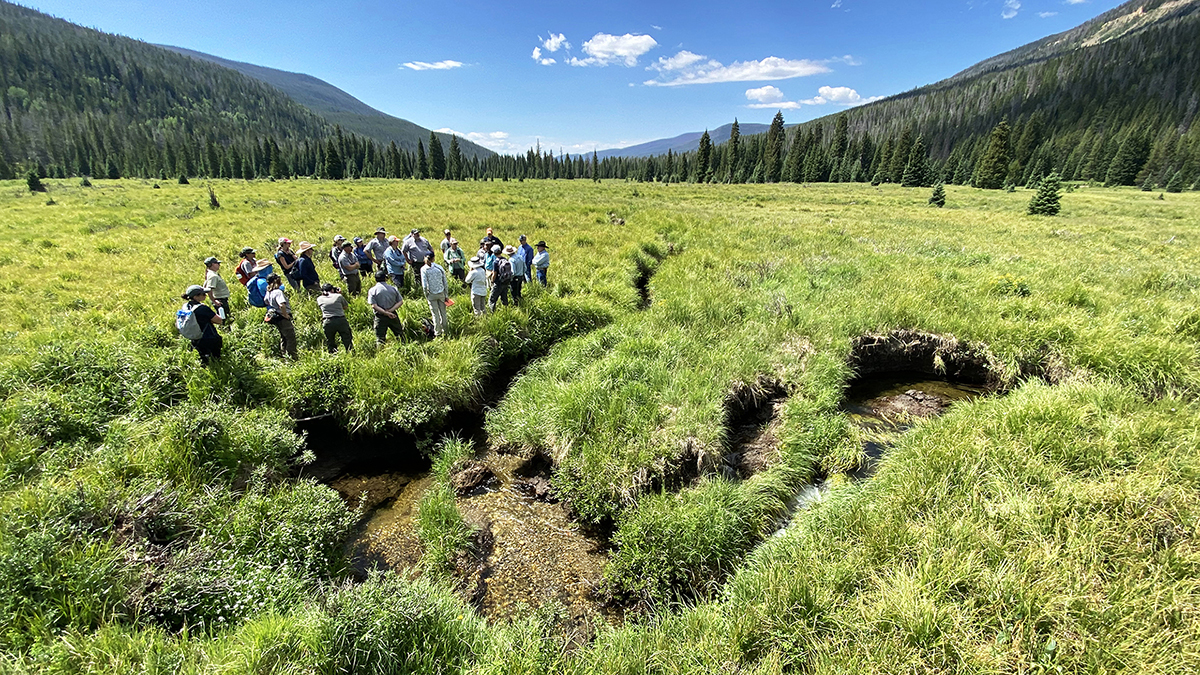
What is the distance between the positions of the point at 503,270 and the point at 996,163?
80589 mm

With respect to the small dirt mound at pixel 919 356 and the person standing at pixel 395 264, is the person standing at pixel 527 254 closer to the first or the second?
the person standing at pixel 395 264

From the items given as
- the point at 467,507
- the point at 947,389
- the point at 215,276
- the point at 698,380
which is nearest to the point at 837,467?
the point at 698,380

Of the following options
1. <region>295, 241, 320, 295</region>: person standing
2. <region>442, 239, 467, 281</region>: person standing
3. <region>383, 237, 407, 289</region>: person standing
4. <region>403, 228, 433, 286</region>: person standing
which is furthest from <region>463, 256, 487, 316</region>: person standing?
<region>295, 241, 320, 295</region>: person standing

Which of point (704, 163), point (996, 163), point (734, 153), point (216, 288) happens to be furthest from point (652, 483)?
point (734, 153)

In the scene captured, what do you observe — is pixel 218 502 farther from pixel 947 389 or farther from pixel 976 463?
pixel 947 389

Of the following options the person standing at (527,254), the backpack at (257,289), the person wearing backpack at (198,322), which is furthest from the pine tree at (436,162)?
the person wearing backpack at (198,322)

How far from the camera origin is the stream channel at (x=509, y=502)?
5137 mm

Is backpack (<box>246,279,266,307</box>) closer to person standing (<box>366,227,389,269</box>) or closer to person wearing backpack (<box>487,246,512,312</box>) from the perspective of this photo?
person standing (<box>366,227,389,269</box>)

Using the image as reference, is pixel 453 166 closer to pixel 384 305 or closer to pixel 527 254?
pixel 527 254

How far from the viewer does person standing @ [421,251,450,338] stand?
31.3ft

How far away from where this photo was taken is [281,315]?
8.36m

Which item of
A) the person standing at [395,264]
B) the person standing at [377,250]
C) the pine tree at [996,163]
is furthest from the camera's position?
the pine tree at [996,163]

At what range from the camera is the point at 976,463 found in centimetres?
544

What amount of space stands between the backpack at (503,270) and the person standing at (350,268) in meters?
4.54
